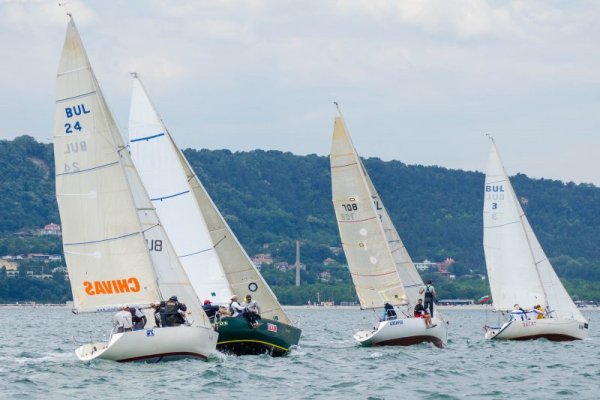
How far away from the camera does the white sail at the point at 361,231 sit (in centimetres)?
4631

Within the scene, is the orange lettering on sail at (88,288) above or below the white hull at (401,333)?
above

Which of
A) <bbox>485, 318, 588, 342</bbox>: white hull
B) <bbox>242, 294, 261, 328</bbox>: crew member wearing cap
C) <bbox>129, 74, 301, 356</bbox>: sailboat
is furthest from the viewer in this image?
<bbox>485, 318, 588, 342</bbox>: white hull

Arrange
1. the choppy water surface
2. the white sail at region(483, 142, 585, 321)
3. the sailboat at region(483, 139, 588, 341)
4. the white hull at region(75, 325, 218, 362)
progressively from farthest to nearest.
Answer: the white sail at region(483, 142, 585, 321)
the sailboat at region(483, 139, 588, 341)
the white hull at region(75, 325, 218, 362)
the choppy water surface

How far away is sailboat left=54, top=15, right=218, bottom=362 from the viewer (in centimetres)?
3319

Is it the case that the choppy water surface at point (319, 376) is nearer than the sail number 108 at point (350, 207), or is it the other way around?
the choppy water surface at point (319, 376)

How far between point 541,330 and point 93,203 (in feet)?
69.1

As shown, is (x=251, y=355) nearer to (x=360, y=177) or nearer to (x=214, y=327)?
(x=214, y=327)

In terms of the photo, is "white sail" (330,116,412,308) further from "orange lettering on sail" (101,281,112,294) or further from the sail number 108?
"orange lettering on sail" (101,281,112,294)

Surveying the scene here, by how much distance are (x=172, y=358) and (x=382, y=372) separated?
525 cm

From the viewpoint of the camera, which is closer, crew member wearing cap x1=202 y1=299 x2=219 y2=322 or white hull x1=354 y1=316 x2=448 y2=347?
crew member wearing cap x1=202 y1=299 x2=219 y2=322

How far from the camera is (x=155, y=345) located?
3225 centimetres

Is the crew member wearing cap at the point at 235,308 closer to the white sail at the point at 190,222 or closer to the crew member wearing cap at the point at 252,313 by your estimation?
the crew member wearing cap at the point at 252,313

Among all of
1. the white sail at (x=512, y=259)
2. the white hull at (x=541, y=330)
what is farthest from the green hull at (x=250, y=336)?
the white sail at (x=512, y=259)

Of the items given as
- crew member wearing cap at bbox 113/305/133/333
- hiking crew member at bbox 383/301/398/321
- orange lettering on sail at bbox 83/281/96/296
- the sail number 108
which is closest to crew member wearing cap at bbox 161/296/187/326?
crew member wearing cap at bbox 113/305/133/333
